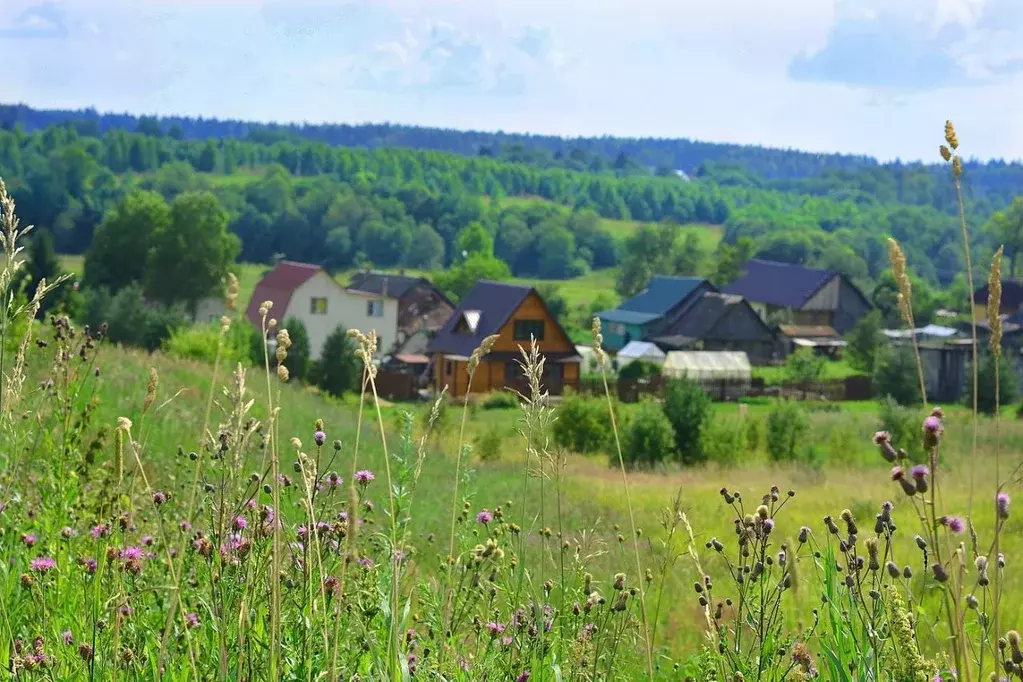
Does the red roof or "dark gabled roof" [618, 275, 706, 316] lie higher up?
the red roof

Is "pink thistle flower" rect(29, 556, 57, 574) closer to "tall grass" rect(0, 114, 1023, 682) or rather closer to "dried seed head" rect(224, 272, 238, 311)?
"tall grass" rect(0, 114, 1023, 682)

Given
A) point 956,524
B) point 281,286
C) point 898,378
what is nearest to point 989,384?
point 898,378

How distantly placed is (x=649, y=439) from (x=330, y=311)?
30.5 meters

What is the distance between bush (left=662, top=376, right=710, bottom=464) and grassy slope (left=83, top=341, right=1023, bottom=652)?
1197mm

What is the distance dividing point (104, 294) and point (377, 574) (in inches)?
1810

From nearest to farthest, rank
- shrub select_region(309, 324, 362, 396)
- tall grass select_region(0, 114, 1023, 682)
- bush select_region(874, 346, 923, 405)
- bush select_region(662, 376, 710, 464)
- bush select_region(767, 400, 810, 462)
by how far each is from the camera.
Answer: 1. tall grass select_region(0, 114, 1023, 682)
2. bush select_region(662, 376, 710, 464)
3. bush select_region(767, 400, 810, 462)
4. shrub select_region(309, 324, 362, 396)
5. bush select_region(874, 346, 923, 405)

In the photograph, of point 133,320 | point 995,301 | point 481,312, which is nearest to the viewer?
point 995,301

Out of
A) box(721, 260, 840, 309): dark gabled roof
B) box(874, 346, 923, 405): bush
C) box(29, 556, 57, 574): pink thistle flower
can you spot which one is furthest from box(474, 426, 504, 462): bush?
box(721, 260, 840, 309): dark gabled roof

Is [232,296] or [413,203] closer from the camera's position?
[232,296]

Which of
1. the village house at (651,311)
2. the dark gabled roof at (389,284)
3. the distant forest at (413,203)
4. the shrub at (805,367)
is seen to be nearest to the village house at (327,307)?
the dark gabled roof at (389,284)

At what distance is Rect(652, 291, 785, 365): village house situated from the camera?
2445 inches

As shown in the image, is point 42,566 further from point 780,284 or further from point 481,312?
point 780,284

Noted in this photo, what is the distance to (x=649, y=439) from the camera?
86.8 ft

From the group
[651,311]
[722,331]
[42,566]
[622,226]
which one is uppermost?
[42,566]
